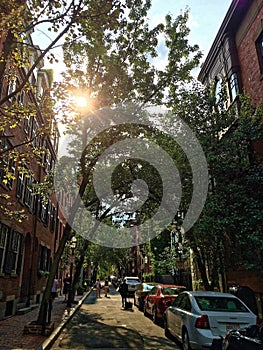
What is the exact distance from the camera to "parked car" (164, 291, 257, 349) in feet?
24.4

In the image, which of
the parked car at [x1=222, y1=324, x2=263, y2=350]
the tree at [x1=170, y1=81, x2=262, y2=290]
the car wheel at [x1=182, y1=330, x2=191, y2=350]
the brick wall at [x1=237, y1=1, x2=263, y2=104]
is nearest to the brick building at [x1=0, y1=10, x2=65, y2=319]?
the car wheel at [x1=182, y1=330, x2=191, y2=350]

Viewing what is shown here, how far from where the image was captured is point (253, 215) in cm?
1106

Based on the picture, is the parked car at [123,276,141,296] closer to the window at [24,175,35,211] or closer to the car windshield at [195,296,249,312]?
the window at [24,175,35,211]

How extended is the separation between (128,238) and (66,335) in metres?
47.2

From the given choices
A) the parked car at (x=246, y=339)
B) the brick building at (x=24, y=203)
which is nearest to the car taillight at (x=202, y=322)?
the parked car at (x=246, y=339)

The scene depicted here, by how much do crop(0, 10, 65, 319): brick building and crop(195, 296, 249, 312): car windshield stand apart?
5.26m

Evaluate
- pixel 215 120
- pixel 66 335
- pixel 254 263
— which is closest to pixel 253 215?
pixel 254 263

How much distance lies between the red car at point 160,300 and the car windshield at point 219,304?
4823 mm

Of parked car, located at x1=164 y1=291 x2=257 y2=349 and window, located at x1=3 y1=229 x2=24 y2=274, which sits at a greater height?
window, located at x1=3 y1=229 x2=24 y2=274

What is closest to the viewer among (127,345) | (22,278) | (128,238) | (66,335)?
(127,345)

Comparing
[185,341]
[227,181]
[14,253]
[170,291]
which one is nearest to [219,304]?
[185,341]

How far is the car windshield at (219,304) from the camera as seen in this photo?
817 cm

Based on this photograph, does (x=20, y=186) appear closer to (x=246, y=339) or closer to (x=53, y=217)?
(x=53, y=217)

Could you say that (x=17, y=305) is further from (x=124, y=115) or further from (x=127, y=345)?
(x=124, y=115)
